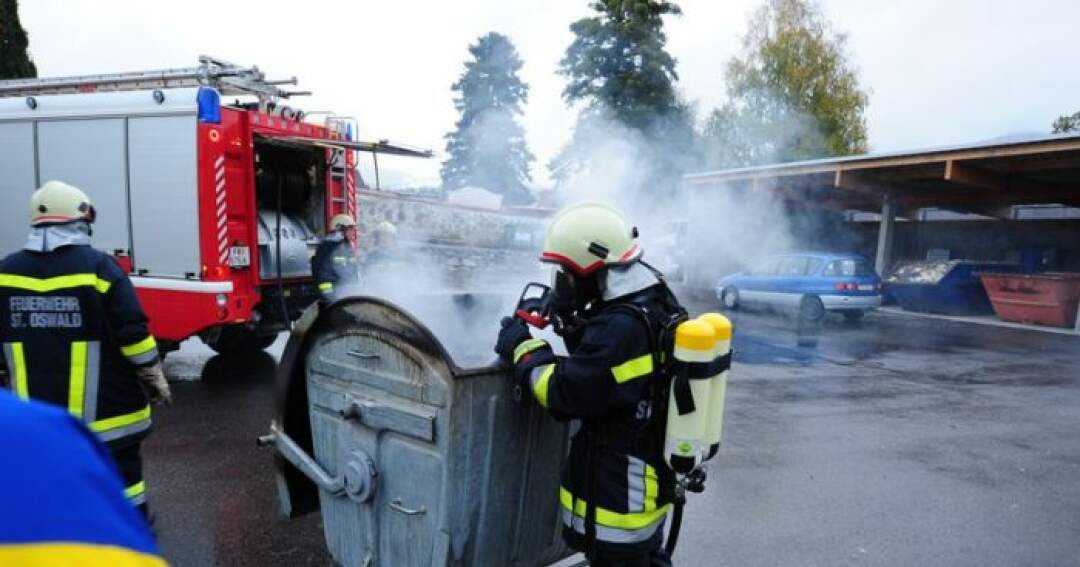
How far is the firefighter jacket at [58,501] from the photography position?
657mm

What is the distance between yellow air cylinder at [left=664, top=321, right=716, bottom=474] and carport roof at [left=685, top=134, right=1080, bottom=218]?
12.7 metres

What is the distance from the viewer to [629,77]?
26.2m

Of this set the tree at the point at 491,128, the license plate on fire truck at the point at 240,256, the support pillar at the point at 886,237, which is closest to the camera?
the license plate on fire truck at the point at 240,256

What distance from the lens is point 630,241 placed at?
223 cm

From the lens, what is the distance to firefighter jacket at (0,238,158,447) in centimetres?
259

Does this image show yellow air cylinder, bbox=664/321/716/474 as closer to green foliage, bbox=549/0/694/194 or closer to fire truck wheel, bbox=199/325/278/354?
fire truck wheel, bbox=199/325/278/354

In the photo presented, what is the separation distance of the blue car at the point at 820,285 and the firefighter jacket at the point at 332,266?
9759mm

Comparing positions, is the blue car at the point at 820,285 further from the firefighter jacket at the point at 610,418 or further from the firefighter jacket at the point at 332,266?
the firefighter jacket at the point at 610,418

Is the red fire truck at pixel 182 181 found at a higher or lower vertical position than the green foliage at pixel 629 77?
lower

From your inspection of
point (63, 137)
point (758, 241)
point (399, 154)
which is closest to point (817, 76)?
point (758, 241)

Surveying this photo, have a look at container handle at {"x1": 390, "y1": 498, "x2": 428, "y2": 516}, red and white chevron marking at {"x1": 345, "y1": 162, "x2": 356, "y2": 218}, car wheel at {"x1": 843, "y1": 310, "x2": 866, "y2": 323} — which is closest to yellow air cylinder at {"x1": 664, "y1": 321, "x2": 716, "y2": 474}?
container handle at {"x1": 390, "y1": 498, "x2": 428, "y2": 516}

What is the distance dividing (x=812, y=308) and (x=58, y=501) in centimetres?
1371

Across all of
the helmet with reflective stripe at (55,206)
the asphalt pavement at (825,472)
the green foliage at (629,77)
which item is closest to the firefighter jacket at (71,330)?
the helmet with reflective stripe at (55,206)

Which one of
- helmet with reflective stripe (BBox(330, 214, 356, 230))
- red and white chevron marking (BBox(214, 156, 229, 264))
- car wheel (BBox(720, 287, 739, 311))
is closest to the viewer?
red and white chevron marking (BBox(214, 156, 229, 264))
